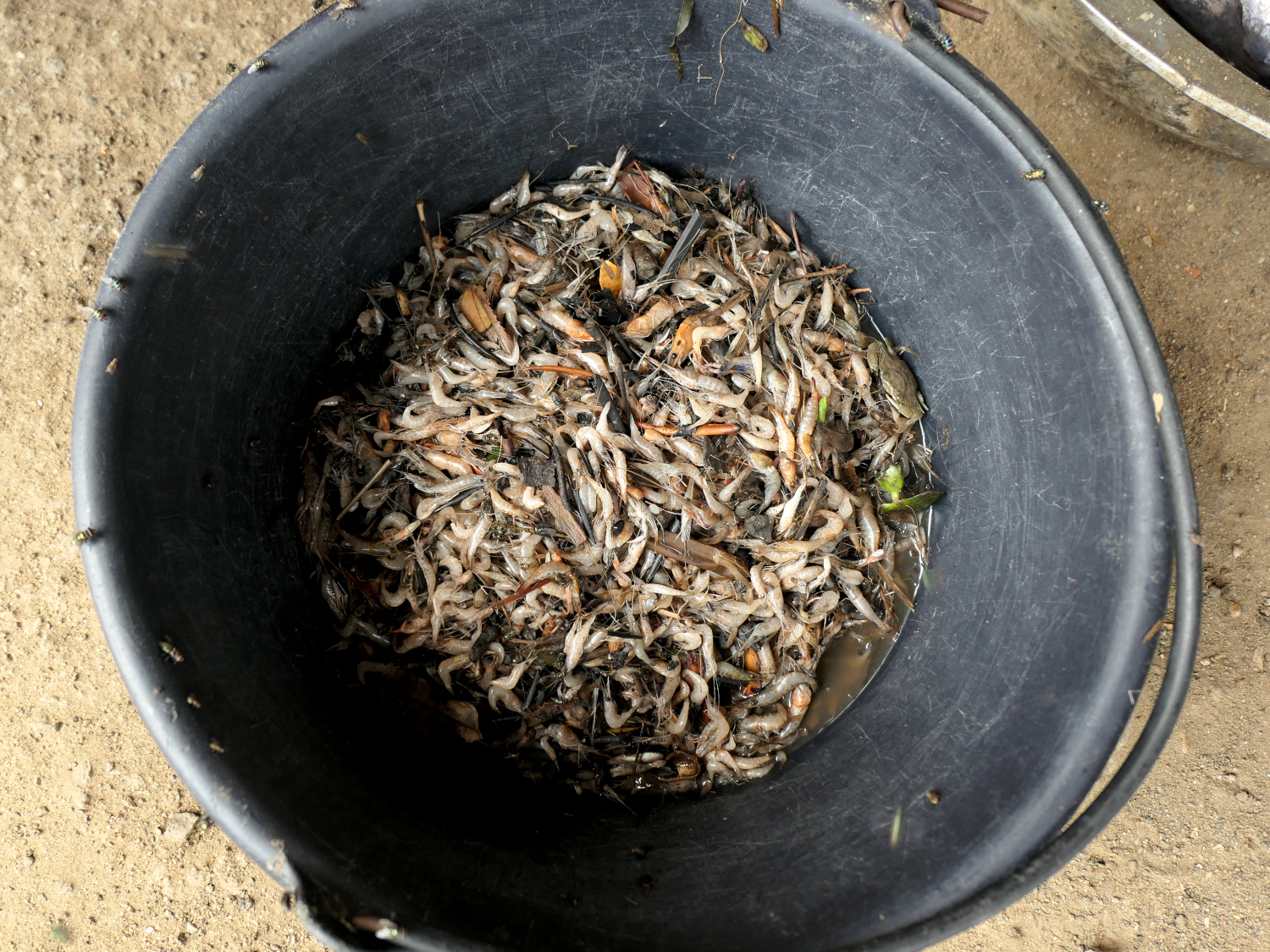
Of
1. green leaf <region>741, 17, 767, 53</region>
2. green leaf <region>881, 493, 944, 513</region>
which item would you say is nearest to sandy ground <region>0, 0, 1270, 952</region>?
green leaf <region>881, 493, 944, 513</region>

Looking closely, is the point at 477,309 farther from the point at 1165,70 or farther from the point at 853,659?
the point at 1165,70

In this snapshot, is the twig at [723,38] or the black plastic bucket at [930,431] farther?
the twig at [723,38]

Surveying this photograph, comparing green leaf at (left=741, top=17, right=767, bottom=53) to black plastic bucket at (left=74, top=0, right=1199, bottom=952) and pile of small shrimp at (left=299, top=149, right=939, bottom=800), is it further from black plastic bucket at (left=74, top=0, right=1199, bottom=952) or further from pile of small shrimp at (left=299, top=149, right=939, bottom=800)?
pile of small shrimp at (left=299, top=149, right=939, bottom=800)

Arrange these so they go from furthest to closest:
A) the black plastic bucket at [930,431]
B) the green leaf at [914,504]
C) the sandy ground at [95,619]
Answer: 1. the sandy ground at [95,619]
2. the green leaf at [914,504]
3. the black plastic bucket at [930,431]

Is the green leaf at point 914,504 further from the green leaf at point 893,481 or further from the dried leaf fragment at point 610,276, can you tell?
the dried leaf fragment at point 610,276

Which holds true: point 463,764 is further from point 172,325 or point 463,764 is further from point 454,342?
point 172,325

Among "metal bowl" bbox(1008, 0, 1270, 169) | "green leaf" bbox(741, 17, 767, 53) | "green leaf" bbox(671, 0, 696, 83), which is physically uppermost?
"metal bowl" bbox(1008, 0, 1270, 169)

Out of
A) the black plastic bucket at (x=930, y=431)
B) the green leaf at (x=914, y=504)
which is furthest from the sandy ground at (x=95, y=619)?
the green leaf at (x=914, y=504)

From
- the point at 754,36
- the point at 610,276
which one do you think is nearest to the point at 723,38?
the point at 754,36
